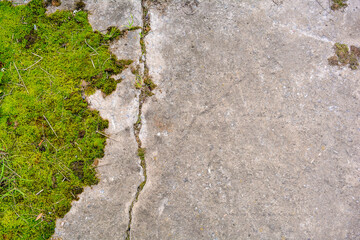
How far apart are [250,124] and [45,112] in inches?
83.3

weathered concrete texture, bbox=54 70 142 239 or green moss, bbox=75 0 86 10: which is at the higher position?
green moss, bbox=75 0 86 10

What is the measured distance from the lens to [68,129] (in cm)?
238

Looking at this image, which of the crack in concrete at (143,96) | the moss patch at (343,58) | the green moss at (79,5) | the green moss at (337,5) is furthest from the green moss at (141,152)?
the green moss at (337,5)

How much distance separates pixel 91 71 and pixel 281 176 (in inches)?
88.6

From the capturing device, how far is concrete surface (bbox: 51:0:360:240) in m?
2.35

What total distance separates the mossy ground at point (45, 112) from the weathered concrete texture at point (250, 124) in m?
0.60

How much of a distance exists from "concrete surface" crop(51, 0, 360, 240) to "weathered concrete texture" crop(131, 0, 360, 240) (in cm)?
1

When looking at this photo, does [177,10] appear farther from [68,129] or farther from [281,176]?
[281,176]

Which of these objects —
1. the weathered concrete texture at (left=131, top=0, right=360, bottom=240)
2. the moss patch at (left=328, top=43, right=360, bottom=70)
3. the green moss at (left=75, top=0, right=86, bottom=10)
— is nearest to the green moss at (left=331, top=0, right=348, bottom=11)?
the weathered concrete texture at (left=131, top=0, right=360, bottom=240)

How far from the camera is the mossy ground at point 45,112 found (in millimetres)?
2297

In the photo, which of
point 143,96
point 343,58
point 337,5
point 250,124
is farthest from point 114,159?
point 337,5

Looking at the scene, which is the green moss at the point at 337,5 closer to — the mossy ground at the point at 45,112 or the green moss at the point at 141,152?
Answer: the mossy ground at the point at 45,112

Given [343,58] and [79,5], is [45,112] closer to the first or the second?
[79,5]

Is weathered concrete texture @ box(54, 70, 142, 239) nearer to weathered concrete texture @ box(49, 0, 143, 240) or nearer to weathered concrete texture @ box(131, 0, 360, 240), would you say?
weathered concrete texture @ box(49, 0, 143, 240)
